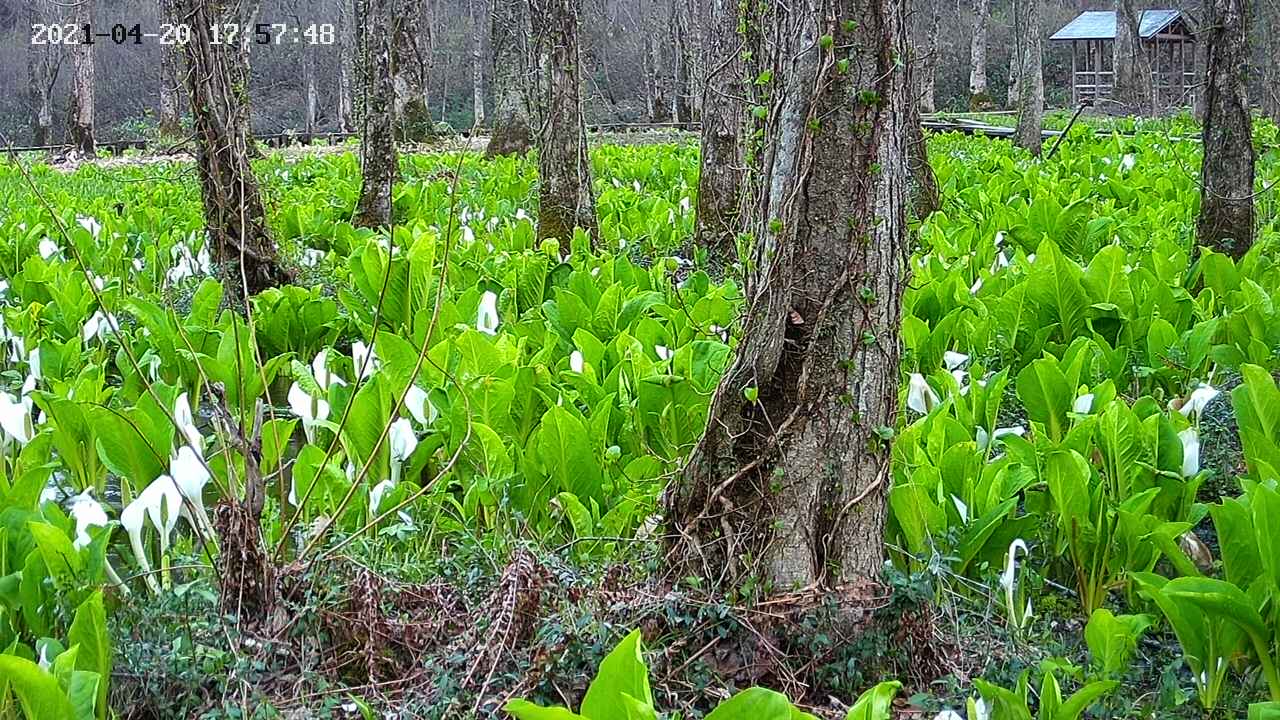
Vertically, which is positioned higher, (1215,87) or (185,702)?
(1215,87)

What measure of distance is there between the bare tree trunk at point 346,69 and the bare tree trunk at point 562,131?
2057 centimetres

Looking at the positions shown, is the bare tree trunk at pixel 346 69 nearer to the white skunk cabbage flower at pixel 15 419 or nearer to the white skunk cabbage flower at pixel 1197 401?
the white skunk cabbage flower at pixel 15 419

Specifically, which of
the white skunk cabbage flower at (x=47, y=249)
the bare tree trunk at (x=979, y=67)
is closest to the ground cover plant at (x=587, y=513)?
the white skunk cabbage flower at (x=47, y=249)

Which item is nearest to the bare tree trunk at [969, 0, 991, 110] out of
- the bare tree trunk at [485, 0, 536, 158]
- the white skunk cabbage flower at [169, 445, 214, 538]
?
the bare tree trunk at [485, 0, 536, 158]

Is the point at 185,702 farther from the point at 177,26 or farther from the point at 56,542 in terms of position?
the point at 177,26

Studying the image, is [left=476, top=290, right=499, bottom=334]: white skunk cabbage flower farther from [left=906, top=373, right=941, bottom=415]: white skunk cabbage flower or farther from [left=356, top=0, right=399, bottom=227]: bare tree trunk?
[left=356, top=0, right=399, bottom=227]: bare tree trunk

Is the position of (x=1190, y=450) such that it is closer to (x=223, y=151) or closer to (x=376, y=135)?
(x=223, y=151)

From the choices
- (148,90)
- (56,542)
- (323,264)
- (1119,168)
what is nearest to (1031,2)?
(1119,168)

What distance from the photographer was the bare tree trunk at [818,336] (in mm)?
2754

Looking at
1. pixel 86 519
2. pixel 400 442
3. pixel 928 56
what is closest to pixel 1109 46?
pixel 928 56

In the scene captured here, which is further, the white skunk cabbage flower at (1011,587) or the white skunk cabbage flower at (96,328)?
the white skunk cabbage flower at (96,328)

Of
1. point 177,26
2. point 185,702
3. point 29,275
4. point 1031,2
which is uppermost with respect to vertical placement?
point 1031,2

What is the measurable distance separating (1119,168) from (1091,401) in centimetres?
861

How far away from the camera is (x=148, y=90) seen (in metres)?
39.4
